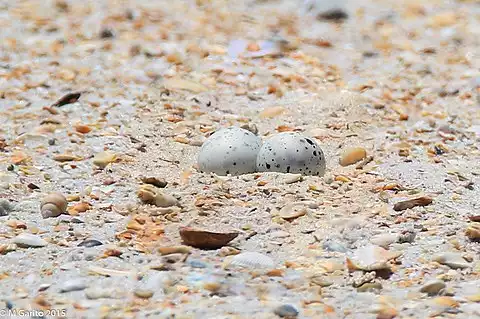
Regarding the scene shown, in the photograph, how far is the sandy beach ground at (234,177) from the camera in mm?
2480

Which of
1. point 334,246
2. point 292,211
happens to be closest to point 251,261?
point 334,246

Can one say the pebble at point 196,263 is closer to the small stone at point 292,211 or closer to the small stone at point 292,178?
the small stone at point 292,211

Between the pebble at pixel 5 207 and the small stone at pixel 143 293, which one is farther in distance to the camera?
the pebble at pixel 5 207

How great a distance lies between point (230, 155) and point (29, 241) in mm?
809

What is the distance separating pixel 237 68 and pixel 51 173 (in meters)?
1.51

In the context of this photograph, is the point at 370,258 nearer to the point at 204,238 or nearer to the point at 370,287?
the point at 370,287

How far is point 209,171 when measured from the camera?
328cm

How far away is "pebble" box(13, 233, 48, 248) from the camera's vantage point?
2721 mm

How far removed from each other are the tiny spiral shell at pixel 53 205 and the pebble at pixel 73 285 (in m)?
0.50

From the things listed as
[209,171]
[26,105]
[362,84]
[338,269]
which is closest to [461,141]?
[362,84]

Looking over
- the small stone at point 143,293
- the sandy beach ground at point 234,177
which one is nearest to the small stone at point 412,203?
the sandy beach ground at point 234,177

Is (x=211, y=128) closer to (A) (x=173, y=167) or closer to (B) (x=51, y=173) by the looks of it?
(A) (x=173, y=167)

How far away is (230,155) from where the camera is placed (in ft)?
10.7

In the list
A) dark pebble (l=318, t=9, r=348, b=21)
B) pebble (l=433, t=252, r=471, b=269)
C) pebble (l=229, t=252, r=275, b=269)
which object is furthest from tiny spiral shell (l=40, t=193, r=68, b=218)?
dark pebble (l=318, t=9, r=348, b=21)
